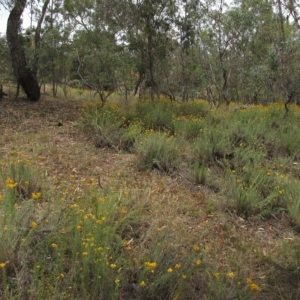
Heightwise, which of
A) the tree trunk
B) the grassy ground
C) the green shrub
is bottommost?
the grassy ground

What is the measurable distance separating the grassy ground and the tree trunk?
5.20 metres

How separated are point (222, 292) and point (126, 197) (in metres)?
1.53

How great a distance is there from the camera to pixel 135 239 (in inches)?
113

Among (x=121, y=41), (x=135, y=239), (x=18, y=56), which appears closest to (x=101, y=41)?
(x=121, y=41)

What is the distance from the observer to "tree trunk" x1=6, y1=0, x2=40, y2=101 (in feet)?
28.2

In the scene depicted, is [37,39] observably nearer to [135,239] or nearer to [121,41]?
[121,41]

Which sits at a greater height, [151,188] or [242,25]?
[242,25]

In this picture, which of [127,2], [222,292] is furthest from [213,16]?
[222,292]

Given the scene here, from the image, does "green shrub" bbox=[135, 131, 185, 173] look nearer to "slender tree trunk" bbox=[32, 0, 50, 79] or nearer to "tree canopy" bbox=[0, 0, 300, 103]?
"tree canopy" bbox=[0, 0, 300, 103]

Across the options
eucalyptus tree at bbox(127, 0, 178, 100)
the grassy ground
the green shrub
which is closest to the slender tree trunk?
eucalyptus tree at bbox(127, 0, 178, 100)

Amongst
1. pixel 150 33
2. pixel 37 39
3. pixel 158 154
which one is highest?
pixel 150 33

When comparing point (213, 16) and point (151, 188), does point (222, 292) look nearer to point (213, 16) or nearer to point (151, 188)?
point (151, 188)

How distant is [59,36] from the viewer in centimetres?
933

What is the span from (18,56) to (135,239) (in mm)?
7854
